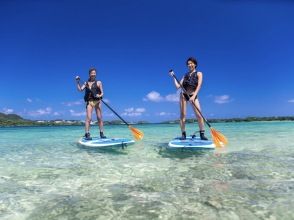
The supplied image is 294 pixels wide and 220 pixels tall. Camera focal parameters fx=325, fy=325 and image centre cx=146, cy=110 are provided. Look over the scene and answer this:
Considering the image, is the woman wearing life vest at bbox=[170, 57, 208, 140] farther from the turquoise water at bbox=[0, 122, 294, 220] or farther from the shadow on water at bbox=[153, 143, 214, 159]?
the turquoise water at bbox=[0, 122, 294, 220]

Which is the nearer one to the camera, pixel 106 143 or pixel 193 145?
pixel 193 145

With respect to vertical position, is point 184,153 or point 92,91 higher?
point 92,91

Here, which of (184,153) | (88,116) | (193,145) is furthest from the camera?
(88,116)

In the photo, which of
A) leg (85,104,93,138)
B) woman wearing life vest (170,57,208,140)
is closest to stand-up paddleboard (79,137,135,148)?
leg (85,104,93,138)

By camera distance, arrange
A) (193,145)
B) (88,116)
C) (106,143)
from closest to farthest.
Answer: (193,145)
(106,143)
(88,116)

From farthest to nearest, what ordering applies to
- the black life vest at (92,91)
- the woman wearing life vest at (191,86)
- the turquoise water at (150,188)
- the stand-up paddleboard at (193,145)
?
the black life vest at (92,91) < the woman wearing life vest at (191,86) < the stand-up paddleboard at (193,145) < the turquoise water at (150,188)

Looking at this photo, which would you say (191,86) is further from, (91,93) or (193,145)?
(91,93)

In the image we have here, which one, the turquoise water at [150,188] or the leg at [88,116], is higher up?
the leg at [88,116]

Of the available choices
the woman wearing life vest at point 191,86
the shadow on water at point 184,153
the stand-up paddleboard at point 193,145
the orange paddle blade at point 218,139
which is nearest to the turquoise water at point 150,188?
the shadow on water at point 184,153

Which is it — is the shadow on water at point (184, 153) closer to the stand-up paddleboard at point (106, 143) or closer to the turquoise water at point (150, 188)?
the turquoise water at point (150, 188)

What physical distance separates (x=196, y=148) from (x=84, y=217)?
6.10 m

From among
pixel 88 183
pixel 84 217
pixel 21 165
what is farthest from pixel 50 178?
pixel 84 217

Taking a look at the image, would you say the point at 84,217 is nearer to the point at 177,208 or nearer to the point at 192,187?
the point at 177,208

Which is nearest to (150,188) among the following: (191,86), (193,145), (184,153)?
(184,153)
